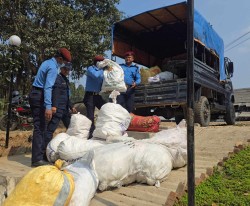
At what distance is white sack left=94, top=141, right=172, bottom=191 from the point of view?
3105mm

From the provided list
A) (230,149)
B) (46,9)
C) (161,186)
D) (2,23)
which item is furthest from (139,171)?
(2,23)

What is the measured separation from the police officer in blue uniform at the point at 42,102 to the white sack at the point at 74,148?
1.62 ft

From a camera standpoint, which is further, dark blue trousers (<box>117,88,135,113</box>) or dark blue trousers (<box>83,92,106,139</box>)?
dark blue trousers (<box>117,88,135,113</box>)

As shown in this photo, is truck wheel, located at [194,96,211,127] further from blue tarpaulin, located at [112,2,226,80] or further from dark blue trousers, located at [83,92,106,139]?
dark blue trousers, located at [83,92,106,139]

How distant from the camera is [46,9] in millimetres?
12867

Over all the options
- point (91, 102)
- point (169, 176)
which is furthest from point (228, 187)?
point (91, 102)

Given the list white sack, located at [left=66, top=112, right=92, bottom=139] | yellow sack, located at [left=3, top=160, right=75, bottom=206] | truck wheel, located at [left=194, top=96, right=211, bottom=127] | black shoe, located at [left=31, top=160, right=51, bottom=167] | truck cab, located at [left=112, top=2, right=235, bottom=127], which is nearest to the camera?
yellow sack, located at [left=3, top=160, right=75, bottom=206]

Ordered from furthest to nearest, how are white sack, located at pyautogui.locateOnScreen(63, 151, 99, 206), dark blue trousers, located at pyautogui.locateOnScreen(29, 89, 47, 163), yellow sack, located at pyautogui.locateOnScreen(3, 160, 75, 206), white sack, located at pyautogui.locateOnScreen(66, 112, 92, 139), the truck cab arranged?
the truck cab, white sack, located at pyautogui.locateOnScreen(66, 112, 92, 139), dark blue trousers, located at pyautogui.locateOnScreen(29, 89, 47, 163), white sack, located at pyautogui.locateOnScreen(63, 151, 99, 206), yellow sack, located at pyautogui.locateOnScreen(3, 160, 75, 206)

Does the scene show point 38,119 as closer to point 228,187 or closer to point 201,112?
point 228,187

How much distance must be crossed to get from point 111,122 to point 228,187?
162 centimetres

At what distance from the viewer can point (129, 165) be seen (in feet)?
10.6

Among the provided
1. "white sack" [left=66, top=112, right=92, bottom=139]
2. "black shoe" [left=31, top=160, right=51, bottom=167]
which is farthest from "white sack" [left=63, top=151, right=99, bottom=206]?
"white sack" [left=66, top=112, right=92, bottom=139]

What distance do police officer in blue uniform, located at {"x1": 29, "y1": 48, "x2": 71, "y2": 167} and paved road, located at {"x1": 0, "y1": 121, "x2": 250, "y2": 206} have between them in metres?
0.24

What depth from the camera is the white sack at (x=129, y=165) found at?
10.2ft
